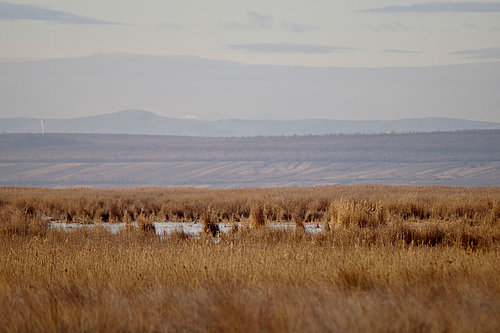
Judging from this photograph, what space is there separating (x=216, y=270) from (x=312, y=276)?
4.89 ft

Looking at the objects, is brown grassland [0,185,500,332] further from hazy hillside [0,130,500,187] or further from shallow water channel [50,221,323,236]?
hazy hillside [0,130,500,187]

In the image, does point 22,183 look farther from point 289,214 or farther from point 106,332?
point 106,332

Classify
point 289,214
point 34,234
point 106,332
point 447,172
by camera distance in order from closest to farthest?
point 106,332, point 34,234, point 289,214, point 447,172

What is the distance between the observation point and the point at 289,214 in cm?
2494

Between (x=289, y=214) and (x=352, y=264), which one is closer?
(x=352, y=264)

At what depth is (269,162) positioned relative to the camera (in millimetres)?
170500

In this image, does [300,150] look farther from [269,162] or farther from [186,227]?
[186,227]

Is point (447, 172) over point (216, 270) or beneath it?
beneath

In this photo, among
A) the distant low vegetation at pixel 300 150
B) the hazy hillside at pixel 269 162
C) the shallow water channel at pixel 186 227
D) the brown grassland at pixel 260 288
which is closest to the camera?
the brown grassland at pixel 260 288

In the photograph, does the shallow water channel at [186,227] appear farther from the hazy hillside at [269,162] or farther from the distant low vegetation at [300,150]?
the distant low vegetation at [300,150]

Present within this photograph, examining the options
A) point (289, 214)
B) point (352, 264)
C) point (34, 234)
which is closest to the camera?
point (352, 264)

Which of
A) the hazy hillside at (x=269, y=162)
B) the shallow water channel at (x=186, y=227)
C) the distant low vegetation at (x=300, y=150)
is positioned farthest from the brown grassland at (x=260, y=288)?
the distant low vegetation at (x=300, y=150)

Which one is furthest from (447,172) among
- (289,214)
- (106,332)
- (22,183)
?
(106,332)

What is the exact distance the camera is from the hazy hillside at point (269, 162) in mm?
147625
